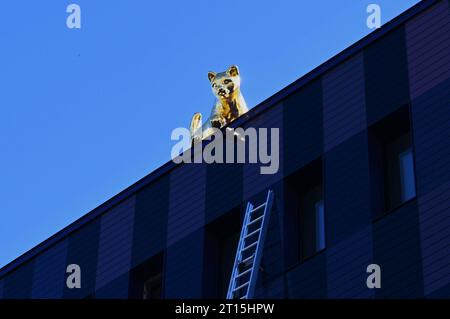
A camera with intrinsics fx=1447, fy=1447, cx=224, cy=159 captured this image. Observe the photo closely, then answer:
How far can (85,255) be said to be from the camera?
29062 mm

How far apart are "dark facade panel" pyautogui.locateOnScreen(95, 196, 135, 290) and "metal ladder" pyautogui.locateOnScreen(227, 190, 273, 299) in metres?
3.42

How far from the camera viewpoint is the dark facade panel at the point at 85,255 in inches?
1122

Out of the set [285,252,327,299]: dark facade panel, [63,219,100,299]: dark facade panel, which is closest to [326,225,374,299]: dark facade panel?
[285,252,327,299]: dark facade panel

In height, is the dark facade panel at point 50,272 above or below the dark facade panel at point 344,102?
below

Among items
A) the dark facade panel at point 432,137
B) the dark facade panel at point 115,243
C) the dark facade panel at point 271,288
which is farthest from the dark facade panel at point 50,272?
the dark facade panel at point 432,137

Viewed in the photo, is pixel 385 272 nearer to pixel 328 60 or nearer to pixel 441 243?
pixel 441 243

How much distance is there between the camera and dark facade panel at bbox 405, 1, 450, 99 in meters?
24.2

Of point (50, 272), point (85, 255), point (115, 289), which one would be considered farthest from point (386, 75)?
point (50, 272)

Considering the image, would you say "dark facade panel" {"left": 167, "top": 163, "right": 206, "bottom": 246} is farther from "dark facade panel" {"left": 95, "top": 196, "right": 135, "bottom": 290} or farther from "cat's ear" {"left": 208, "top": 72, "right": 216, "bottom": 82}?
"cat's ear" {"left": 208, "top": 72, "right": 216, "bottom": 82}

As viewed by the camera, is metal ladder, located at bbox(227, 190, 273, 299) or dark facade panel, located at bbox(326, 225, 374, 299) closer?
dark facade panel, located at bbox(326, 225, 374, 299)

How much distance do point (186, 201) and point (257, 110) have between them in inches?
87.2

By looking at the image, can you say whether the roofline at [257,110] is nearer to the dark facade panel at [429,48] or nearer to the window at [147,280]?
the dark facade panel at [429,48]

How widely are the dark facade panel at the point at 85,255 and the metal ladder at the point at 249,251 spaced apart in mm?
Result: 4251
